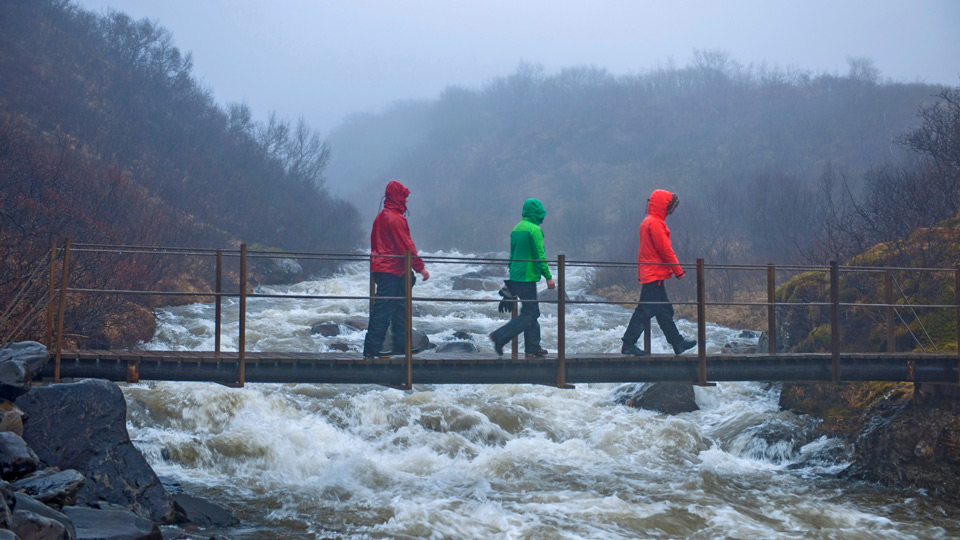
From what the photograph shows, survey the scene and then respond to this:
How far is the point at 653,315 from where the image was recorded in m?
Result: 9.29

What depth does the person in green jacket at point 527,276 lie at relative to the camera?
8859mm

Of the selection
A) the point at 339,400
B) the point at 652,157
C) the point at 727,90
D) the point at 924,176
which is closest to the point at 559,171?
the point at 652,157

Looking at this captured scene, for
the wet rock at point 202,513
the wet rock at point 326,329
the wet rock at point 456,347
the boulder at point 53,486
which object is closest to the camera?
the boulder at point 53,486

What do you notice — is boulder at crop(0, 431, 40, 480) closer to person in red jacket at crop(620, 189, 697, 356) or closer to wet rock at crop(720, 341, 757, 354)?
person in red jacket at crop(620, 189, 697, 356)

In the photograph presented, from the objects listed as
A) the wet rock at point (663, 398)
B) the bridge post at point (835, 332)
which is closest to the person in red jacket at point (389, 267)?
the bridge post at point (835, 332)

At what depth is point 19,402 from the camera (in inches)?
308

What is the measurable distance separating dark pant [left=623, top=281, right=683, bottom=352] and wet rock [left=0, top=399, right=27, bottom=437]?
639cm

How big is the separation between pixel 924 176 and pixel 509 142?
6597 cm

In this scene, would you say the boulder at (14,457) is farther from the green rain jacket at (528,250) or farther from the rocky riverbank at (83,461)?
the green rain jacket at (528,250)

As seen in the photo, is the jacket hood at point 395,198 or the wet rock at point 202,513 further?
the jacket hood at point 395,198

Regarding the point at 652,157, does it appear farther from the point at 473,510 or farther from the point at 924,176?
the point at 473,510

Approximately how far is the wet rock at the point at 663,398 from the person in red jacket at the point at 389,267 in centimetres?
678

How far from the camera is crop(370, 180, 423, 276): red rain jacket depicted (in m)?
8.73

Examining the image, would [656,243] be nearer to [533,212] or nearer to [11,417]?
[533,212]
